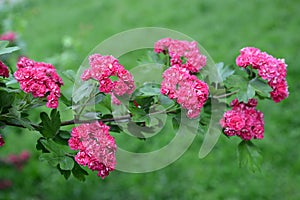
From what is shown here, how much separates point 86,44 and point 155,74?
4.72m

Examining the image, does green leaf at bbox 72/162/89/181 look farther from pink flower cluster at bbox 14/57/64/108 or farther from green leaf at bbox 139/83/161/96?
green leaf at bbox 139/83/161/96

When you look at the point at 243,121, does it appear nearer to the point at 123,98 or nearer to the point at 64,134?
Result: the point at 123,98

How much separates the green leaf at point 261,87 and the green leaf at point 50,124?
646 mm

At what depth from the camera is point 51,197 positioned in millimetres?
3777

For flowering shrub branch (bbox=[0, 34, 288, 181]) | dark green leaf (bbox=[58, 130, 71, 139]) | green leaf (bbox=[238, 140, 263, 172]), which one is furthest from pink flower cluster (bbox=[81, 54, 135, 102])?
green leaf (bbox=[238, 140, 263, 172])

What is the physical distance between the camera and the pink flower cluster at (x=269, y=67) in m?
1.53

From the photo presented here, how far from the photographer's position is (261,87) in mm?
1538

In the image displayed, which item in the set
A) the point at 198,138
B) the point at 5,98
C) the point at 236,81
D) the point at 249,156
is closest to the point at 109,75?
the point at 5,98

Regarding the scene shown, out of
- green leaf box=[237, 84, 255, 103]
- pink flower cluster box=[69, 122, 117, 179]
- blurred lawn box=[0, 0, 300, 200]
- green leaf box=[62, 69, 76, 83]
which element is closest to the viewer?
pink flower cluster box=[69, 122, 117, 179]

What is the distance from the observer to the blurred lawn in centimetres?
362

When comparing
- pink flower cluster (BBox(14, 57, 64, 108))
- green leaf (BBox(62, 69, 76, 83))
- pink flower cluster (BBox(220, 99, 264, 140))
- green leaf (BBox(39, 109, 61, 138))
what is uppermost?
pink flower cluster (BBox(220, 99, 264, 140))

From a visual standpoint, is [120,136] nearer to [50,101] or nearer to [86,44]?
[86,44]

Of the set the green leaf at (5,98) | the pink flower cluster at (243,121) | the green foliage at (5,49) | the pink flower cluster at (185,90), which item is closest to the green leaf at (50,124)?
the green leaf at (5,98)

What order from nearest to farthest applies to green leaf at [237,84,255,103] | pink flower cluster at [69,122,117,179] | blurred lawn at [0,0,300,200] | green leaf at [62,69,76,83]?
pink flower cluster at [69,122,117,179], green leaf at [237,84,255,103], green leaf at [62,69,76,83], blurred lawn at [0,0,300,200]
